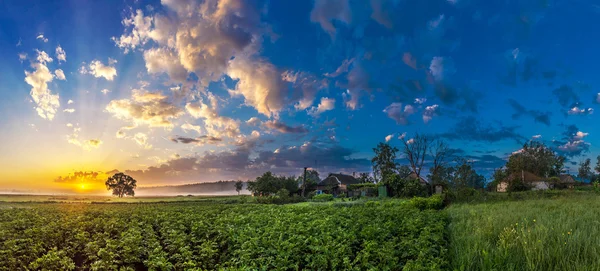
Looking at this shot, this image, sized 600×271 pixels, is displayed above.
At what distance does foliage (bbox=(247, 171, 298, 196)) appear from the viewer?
5742 centimetres

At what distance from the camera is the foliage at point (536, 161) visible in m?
71.3

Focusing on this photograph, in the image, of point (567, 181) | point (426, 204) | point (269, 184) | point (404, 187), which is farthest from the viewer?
point (567, 181)

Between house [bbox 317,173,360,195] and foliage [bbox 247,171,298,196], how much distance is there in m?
5.08

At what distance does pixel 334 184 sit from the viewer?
196 ft

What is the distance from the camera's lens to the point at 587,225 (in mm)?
9383

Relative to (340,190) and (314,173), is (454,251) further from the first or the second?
(314,173)

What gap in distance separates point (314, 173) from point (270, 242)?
87769 millimetres

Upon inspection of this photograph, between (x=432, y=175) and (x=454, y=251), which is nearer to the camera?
(x=454, y=251)

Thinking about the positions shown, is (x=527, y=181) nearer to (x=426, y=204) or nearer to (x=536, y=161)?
(x=536, y=161)

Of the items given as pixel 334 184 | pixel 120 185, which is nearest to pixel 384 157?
pixel 334 184

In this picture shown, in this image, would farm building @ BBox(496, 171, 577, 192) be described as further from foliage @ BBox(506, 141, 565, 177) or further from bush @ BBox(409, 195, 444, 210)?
bush @ BBox(409, 195, 444, 210)

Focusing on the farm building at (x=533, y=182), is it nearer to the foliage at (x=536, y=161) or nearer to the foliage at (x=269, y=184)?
the foliage at (x=536, y=161)

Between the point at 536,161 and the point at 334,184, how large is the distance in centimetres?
5129

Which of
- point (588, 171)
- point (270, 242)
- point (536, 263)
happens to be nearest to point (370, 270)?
point (270, 242)
